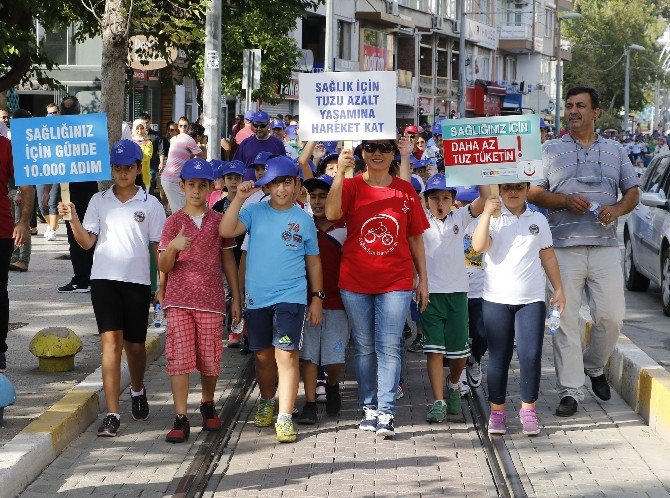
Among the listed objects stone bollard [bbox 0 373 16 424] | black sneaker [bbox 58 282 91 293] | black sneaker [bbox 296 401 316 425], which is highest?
stone bollard [bbox 0 373 16 424]

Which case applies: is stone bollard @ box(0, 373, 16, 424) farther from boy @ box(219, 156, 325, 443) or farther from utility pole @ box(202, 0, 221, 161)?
utility pole @ box(202, 0, 221, 161)

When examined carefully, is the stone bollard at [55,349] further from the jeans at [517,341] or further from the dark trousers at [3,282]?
the jeans at [517,341]

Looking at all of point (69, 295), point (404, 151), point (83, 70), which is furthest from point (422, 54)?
point (404, 151)

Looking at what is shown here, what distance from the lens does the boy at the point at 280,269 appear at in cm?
808

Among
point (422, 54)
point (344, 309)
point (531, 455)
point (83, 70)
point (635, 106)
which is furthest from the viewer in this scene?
point (635, 106)

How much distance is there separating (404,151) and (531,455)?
2.38 metres

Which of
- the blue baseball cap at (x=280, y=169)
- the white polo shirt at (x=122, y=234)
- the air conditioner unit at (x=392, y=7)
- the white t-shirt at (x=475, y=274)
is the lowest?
the white t-shirt at (x=475, y=274)

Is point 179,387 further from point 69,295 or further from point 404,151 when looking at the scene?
point 69,295

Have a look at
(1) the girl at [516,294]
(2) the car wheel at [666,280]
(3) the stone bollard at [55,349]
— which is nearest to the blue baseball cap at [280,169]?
(1) the girl at [516,294]

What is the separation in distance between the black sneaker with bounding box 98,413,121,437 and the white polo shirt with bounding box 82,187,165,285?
0.87 metres

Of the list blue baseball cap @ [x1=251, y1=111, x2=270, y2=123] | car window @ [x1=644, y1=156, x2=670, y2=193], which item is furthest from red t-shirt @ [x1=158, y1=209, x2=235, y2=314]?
car window @ [x1=644, y1=156, x2=670, y2=193]

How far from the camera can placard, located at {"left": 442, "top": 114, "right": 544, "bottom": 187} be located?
8180 millimetres

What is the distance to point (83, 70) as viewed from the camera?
112 feet

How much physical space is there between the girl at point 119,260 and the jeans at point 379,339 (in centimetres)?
132
